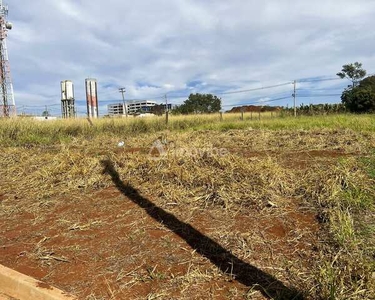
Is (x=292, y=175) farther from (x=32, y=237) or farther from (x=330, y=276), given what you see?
(x=32, y=237)

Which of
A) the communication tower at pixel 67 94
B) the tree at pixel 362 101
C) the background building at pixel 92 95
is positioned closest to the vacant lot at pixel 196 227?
the communication tower at pixel 67 94

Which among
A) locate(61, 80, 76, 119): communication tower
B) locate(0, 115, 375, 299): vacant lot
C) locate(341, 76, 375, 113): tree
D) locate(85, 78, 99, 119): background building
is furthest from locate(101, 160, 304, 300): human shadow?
locate(85, 78, 99, 119): background building

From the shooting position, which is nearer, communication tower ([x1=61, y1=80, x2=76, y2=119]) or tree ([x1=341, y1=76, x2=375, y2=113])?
tree ([x1=341, y1=76, x2=375, y2=113])

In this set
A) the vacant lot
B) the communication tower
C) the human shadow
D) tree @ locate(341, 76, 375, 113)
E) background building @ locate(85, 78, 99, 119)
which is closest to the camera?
the human shadow

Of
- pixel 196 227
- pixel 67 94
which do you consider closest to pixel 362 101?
pixel 67 94

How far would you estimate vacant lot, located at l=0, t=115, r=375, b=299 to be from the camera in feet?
6.42

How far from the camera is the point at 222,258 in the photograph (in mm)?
2238

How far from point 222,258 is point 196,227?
0.52 m

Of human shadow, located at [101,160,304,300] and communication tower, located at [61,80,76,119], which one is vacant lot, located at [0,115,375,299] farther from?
communication tower, located at [61,80,76,119]

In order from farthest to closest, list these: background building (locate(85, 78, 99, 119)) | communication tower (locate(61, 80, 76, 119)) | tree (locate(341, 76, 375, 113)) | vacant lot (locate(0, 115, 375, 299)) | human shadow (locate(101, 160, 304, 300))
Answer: background building (locate(85, 78, 99, 119)) → communication tower (locate(61, 80, 76, 119)) → tree (locate(341, 76, 375, 113)) → vacant lot (locate(0, 115, 375, 299)) → human shadow (locate(101, 160, 304, 300))

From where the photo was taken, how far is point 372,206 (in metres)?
2.67

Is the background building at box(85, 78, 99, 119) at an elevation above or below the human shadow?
above

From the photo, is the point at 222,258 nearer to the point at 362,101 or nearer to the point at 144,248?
the point at 144,248

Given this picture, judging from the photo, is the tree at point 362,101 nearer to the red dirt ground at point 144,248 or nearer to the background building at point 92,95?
the background building at point 92,95
